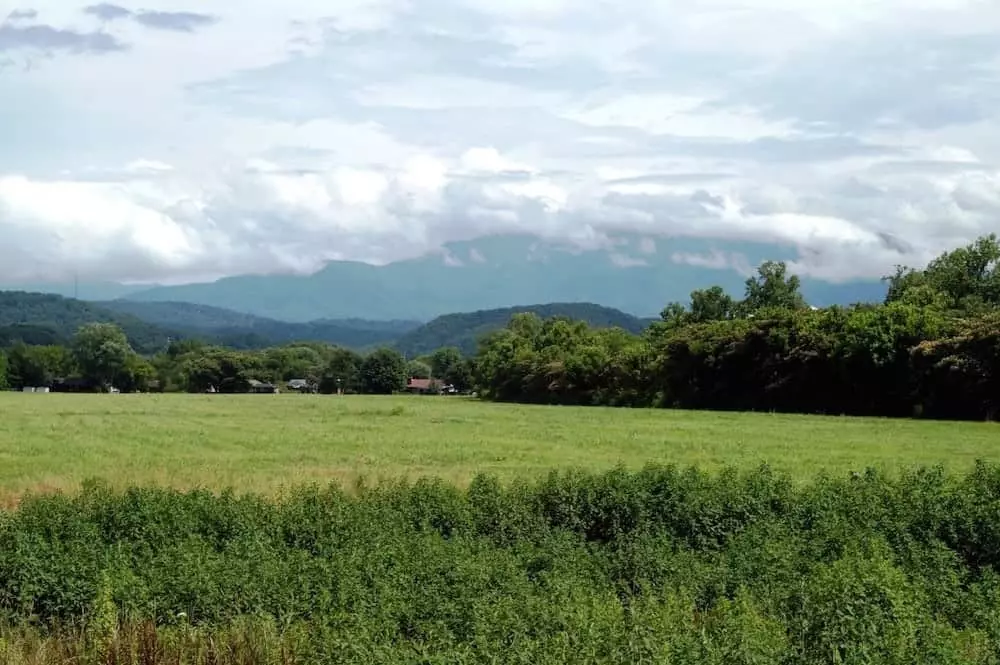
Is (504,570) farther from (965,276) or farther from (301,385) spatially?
(301,385)

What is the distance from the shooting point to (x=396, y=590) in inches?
629

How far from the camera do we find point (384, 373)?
156 m

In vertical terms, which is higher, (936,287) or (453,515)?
(936,287)

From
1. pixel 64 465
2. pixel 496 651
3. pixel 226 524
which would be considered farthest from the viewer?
pixel 64 465

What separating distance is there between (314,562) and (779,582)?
7.80 meters

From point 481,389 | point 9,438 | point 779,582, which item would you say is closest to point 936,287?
point 481,389

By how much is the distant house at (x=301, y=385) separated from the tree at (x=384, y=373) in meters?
28.6

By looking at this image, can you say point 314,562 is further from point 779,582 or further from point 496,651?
point 779,582

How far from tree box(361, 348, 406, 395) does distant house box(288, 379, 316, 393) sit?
28646mm

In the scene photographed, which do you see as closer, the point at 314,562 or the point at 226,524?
the point at 314,562

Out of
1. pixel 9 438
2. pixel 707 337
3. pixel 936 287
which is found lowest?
pixel 9 438

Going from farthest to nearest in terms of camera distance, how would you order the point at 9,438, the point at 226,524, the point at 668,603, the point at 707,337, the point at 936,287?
1. the point at 936,287
2. the point at 707,337
3. the point at 9,438
4. the point at 226,524
5. the point at 668,603

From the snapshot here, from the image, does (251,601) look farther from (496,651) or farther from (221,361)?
(221,361)

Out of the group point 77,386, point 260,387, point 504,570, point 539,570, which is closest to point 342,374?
point 260,387
